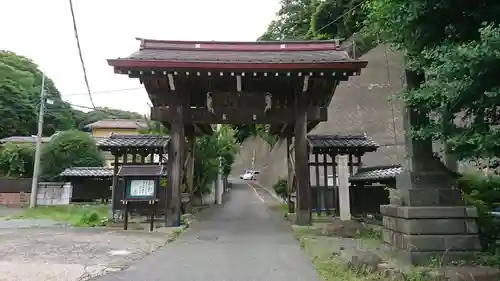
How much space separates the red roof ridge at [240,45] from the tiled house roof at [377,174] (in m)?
4.43

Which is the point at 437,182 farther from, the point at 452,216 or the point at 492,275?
the point at 492,275

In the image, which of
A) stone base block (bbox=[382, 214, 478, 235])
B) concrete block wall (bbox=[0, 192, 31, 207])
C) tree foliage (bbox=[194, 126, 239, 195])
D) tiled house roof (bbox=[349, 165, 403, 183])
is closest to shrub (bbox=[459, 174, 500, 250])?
stone base block (bbox=[382, 214, 478, 235])

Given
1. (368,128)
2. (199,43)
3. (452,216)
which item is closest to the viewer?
(452,216)

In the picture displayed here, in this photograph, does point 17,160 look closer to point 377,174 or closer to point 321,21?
point 377,174

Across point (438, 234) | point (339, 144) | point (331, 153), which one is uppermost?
point (339, 144)

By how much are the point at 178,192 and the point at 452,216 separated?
809 centimetres

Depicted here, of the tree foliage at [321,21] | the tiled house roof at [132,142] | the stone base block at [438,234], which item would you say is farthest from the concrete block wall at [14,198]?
the stone base block at [438,234]

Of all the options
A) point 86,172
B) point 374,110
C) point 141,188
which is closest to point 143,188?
point 141,188

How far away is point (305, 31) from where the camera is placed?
3916cm

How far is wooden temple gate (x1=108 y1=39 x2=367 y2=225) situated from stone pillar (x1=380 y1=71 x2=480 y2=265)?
495 cm

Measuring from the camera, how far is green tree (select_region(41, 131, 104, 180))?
26125mm

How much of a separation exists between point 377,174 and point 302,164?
2521mm

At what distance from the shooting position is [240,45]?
13.5 meters

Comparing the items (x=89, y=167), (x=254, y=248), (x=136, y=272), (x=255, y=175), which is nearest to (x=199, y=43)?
(x=254, y=248)
